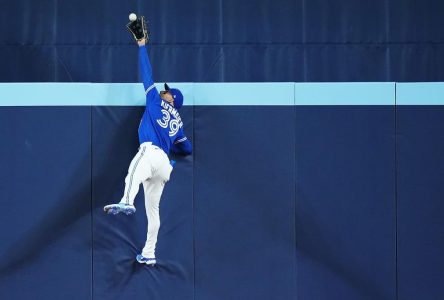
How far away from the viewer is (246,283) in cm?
886

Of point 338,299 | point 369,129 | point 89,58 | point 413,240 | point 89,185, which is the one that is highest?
point 89,58

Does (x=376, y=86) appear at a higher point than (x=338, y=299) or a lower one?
higher

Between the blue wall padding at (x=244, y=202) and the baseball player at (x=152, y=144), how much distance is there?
365 millimetres

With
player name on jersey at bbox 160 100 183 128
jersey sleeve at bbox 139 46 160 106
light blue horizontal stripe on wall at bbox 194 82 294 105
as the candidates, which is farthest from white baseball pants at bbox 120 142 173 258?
light blue horizontal stripe on wall at bbox 194 82 294 105

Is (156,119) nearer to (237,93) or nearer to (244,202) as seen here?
(237,93)

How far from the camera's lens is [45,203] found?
8.80 m

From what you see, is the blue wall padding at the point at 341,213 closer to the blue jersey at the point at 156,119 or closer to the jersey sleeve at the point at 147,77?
the blue jersey at the point at 156,119

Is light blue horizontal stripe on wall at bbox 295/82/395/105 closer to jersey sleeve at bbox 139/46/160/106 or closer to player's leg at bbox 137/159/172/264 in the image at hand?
jersey sleeve at bbox 139/46/160/106

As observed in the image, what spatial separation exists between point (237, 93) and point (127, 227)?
1.77 meters

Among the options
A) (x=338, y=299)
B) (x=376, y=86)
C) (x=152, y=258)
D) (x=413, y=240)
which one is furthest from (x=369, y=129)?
(x=152, y=258)

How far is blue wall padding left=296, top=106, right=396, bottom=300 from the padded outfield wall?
0.04 feet

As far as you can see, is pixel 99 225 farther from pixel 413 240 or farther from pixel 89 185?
pixel 413 240

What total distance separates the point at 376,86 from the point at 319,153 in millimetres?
905

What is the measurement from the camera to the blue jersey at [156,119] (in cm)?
846
